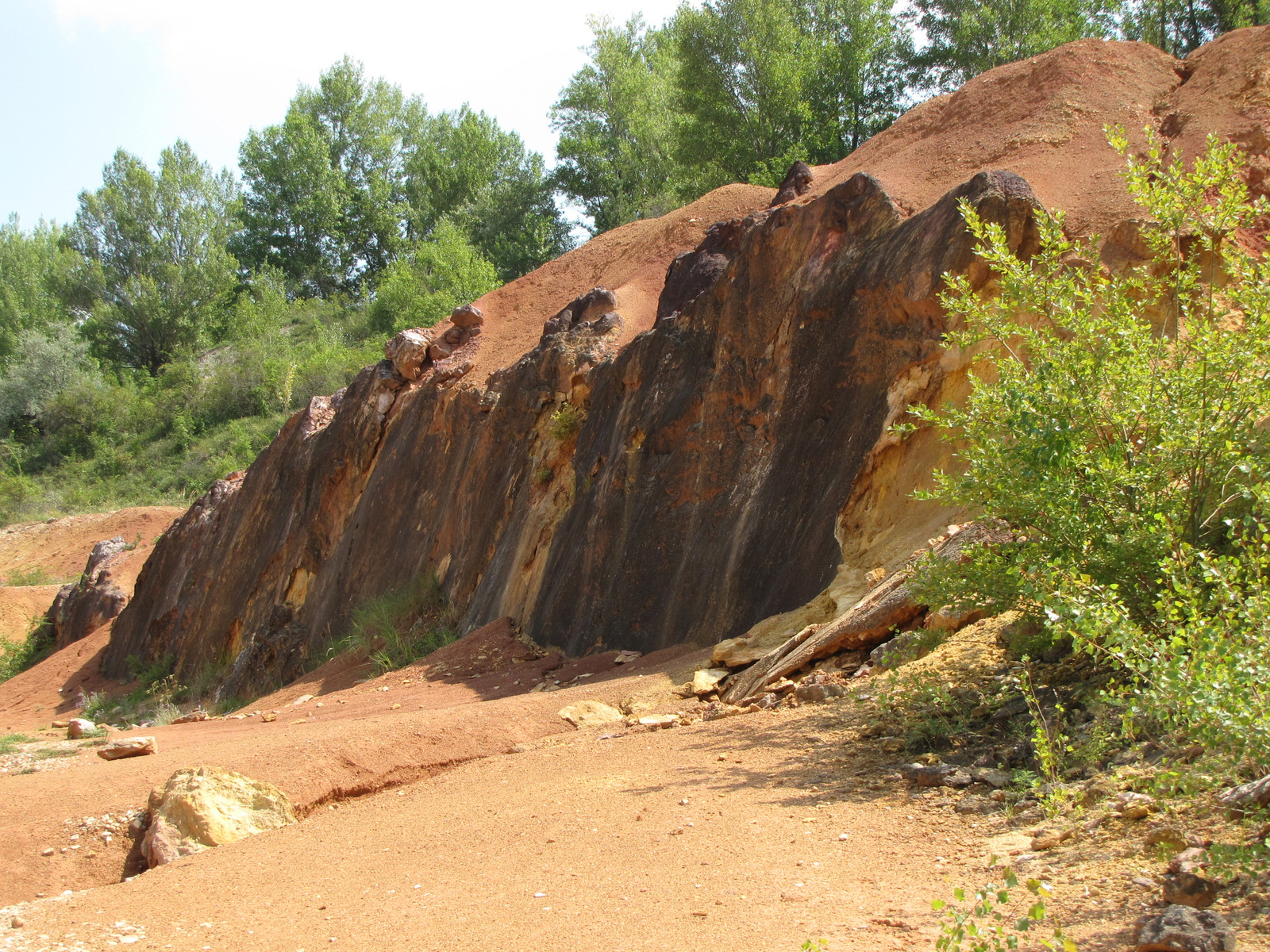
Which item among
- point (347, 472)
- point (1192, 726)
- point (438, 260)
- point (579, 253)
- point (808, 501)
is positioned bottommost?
point (1192, 726)

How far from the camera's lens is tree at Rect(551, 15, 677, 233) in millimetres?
32062

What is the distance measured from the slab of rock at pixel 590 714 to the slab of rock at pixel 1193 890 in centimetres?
459

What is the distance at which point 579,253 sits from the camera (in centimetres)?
1875

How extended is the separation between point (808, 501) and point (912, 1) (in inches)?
825

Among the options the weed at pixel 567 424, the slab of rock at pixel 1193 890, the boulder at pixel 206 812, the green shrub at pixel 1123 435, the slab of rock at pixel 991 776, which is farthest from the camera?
the weed at pixel 567 424

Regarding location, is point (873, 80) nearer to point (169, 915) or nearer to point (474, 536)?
point (474, 536)

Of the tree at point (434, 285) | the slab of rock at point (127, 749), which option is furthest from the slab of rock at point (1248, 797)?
the tree at point (434, 285)

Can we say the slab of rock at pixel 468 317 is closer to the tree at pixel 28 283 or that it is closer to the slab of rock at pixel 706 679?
the slab of rock at pixel 706 679

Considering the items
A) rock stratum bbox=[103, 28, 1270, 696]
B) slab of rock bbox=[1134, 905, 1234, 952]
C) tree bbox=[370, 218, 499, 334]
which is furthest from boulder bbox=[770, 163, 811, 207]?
tree bbox=[370, 218, 499, 334]

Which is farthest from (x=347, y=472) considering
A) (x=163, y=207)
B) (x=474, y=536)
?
(x=163, y=207)

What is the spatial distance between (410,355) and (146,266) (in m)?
29.5

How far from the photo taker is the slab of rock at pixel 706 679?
6992 mm

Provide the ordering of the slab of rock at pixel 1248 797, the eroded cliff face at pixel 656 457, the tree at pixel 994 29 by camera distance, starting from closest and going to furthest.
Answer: the slab of rock at pixel 1248 797 < the eroded cliff face at pixel 656 457 < the tree at pixel 994 29

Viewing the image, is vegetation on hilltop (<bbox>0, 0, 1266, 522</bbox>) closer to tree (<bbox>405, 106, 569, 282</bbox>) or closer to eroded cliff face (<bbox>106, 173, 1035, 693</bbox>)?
tree (<bbox>405, 106, 569, 282</bbox>)
